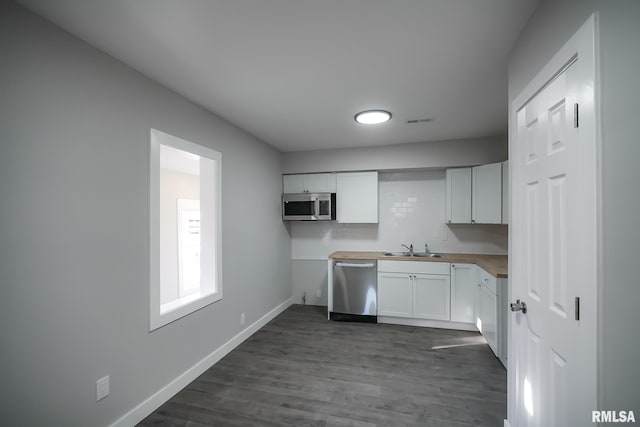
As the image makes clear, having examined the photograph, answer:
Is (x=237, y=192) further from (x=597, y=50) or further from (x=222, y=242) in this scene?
(x=597, y=50)

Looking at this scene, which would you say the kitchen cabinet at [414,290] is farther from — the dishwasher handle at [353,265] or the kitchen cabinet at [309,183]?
the kitchen cabinet at [309,183]

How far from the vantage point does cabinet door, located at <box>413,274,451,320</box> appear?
363 cm

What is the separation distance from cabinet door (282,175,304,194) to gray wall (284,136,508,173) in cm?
10

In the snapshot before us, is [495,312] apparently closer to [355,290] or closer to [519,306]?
[519,306]

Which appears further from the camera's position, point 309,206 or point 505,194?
point 309,206

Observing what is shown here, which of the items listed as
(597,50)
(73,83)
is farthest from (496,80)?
(73,83)

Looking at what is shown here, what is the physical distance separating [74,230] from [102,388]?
1015 millimetres

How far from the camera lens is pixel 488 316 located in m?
2.96

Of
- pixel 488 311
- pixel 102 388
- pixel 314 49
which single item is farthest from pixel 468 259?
pixel 102 388

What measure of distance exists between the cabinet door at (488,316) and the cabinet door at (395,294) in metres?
0.83

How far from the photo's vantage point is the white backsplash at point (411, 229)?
4078 millimetres

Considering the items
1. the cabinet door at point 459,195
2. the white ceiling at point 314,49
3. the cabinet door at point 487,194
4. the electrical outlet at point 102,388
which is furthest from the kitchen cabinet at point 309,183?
the electrical outlet at point 102,388

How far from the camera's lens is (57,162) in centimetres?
153

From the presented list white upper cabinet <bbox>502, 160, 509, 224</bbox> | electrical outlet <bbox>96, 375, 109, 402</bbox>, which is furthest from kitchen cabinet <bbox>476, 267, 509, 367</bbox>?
electrical outlet <bbox>96, 375, 109, 402</bbox>
